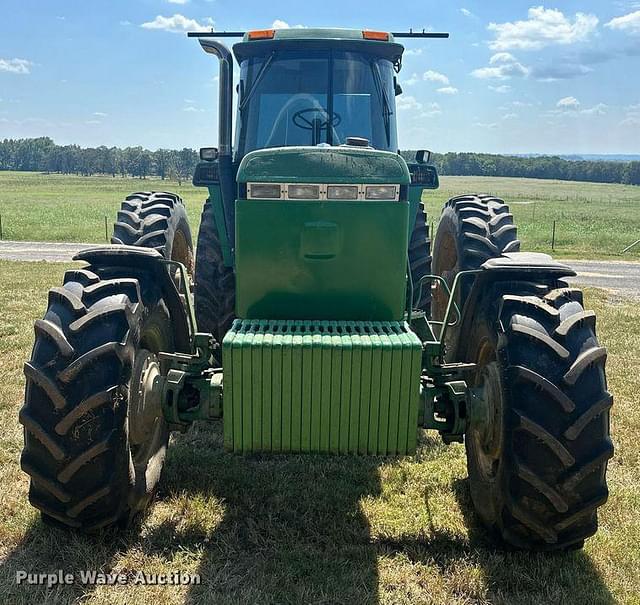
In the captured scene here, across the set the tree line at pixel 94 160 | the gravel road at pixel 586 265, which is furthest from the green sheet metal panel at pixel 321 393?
the tree line at pixel 94 160

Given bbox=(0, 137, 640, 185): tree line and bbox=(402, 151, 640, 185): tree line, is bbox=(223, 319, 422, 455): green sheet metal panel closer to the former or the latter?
bbox=(0, 137, 640, 185): tree line

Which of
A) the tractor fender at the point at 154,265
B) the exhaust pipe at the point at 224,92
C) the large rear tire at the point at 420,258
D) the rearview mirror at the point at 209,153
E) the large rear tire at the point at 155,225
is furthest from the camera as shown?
the large rear tire at the point at 420,258

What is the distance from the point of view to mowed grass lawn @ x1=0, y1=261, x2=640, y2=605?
11.3ft

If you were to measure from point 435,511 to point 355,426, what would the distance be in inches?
45.9

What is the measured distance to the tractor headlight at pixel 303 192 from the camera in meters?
3.91

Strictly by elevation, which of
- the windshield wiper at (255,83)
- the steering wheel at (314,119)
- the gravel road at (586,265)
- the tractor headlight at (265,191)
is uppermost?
the windshield wiper at (255,83)

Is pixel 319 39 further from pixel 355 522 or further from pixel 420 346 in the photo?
pixel 355 522

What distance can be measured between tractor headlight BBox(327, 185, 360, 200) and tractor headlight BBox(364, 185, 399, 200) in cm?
7

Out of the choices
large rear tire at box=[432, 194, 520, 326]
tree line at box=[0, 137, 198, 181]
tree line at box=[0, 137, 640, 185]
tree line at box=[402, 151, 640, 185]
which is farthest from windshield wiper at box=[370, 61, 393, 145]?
tree line at box=[0, 137, 198, 181]

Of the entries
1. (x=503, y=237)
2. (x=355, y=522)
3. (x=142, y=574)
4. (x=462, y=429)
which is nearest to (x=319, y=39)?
(x=503, y=237)

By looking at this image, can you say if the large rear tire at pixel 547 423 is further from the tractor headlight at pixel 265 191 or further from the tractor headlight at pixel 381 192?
the tractor headlight at pixel 265 191

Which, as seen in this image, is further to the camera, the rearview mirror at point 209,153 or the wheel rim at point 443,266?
the wheel rim at point 443,266

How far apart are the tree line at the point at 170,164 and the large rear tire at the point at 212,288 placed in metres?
92.1

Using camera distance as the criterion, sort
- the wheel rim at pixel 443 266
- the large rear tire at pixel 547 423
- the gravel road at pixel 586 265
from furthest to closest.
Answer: the gravel road at pixel 586 265 < the wheel rim at pixel 443 266 < the large rear tire at pixel 547 423
